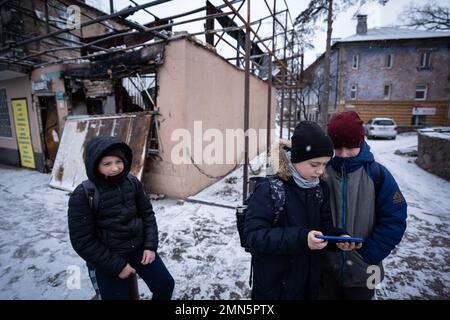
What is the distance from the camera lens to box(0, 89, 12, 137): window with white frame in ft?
25.6

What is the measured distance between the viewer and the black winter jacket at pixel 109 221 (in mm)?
1485

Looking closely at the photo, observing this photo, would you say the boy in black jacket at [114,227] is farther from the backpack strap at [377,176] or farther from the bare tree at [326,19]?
the bare tree at [326,19]

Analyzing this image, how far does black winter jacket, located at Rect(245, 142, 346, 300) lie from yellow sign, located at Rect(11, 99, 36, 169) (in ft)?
30.1

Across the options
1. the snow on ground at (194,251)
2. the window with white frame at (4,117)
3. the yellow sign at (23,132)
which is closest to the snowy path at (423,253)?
the snow on ground at (194,251)

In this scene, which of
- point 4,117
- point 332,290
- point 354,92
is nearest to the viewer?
point 332,290

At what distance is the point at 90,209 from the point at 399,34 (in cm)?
3092

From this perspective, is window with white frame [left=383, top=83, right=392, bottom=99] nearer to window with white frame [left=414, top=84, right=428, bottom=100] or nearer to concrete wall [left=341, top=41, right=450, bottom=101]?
concrete wall [left=341, top=41, right=450, bottom=101]

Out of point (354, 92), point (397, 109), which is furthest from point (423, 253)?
point (397, 109)

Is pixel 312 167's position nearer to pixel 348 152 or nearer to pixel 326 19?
pixel 348 152

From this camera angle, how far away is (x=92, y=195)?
5.10ft

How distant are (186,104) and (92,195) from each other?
3.24 m

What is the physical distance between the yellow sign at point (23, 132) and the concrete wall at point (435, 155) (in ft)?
41.7
